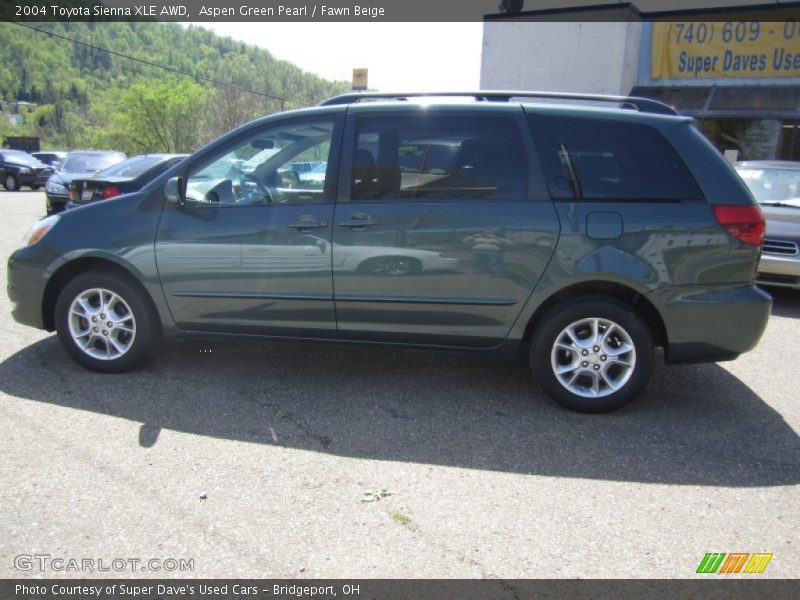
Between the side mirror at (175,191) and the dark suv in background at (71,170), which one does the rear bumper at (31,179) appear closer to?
the dark suv in background at (71,170)

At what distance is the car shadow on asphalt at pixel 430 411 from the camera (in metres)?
3.62

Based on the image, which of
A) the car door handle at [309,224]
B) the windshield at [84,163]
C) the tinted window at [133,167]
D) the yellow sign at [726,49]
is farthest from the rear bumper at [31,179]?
the car door handle at [309,224]

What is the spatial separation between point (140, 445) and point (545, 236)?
265cm

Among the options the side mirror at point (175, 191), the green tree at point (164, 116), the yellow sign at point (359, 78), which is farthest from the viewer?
the green tree at point (164, 116)

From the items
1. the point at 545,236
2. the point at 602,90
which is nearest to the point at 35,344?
the point at 545,236

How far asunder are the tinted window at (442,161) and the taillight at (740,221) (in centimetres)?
120

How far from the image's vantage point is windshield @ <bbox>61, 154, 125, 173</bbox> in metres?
15.4

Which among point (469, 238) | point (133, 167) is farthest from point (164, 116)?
point (469, 238)

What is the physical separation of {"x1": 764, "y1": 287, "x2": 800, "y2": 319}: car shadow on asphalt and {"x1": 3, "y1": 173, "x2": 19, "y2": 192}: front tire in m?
27.6

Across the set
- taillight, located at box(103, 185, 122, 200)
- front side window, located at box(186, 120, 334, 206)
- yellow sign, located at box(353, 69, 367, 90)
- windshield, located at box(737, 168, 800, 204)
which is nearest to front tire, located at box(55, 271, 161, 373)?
front side window, located at box(186, 120, 334, 206)

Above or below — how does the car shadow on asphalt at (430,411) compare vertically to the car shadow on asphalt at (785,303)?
below

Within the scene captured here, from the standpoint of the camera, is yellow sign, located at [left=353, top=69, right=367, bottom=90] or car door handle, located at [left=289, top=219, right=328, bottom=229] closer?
car door handle, located at [left=289, top=219, right=328, bottom=229]

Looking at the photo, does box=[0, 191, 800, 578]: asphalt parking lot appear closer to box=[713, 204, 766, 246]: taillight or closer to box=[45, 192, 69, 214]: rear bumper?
box=[713, 204, 766, 246]: taillight
